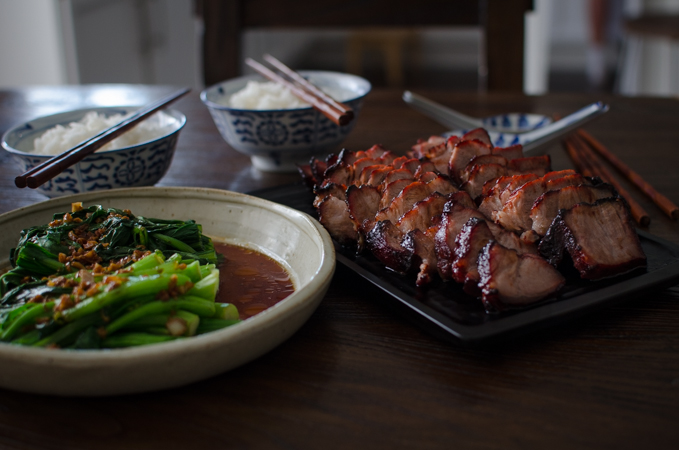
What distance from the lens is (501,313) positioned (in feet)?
4.10

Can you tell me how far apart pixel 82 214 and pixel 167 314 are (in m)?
0.58

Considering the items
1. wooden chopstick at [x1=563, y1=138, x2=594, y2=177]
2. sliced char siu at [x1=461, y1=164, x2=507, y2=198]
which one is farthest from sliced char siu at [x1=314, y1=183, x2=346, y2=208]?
wooden chopstick at [x1=563, y1=138, x2=594, y2=177]

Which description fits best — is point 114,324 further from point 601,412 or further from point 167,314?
point 601,412

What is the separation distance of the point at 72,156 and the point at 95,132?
389 millimetres

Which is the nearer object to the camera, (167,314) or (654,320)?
(167,314)

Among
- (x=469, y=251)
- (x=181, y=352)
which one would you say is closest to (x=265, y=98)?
(x=469, y=251)

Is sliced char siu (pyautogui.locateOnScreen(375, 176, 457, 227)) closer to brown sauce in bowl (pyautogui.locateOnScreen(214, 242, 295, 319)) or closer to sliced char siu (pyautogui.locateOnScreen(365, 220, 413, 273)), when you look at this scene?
sliced char siu (pyautogui.locateOnScreen(365, 220, 413, 273))

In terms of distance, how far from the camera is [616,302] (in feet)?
4.26

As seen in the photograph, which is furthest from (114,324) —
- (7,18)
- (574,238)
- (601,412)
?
(7,18)

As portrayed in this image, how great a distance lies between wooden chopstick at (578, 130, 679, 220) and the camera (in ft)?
6.17

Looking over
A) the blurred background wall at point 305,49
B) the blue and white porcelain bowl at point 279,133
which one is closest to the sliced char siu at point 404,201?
the blue and white porcelain bowl at point 279,133

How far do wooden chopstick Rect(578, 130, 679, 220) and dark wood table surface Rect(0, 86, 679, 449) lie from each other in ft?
1.86

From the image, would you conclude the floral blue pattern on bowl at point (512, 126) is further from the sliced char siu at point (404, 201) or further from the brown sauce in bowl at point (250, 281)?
the brown sauce in bowl at point (250, 281)

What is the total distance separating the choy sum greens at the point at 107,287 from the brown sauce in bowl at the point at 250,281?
0.19 feet
